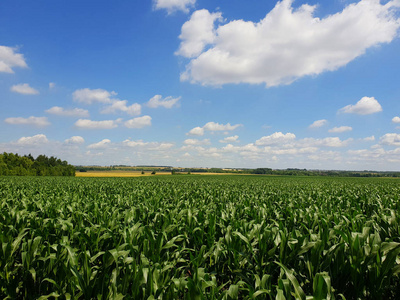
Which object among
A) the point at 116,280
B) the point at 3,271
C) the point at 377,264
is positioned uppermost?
the point at 377,264

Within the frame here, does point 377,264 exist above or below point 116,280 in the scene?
above

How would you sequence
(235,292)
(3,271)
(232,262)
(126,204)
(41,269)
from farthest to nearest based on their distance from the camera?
(126,204), (232,262), (3,271), (41,269), (235,292)

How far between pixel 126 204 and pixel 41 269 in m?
5.94

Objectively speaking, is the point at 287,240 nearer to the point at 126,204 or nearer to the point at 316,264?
the point at 316,264

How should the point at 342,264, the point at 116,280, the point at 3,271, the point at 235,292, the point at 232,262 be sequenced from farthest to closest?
the point at 232,262 < the point at 3,271 < the point at 342,264 < the point at 116,280 < the point at 235,292

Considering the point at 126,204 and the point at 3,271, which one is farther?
the point at 126,204

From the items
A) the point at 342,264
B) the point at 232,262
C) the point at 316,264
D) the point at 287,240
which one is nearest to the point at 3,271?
the point at 232,262

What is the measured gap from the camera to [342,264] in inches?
127

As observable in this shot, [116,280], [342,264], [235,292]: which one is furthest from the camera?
[342,264]

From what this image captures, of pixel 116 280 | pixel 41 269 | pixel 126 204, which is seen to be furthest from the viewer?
pixel 126 204

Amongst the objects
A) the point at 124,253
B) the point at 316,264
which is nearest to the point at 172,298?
the point at 124,253

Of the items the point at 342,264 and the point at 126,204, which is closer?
the point at 342,264

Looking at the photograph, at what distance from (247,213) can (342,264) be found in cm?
406

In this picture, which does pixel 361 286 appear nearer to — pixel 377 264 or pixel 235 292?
pixel 377 264
